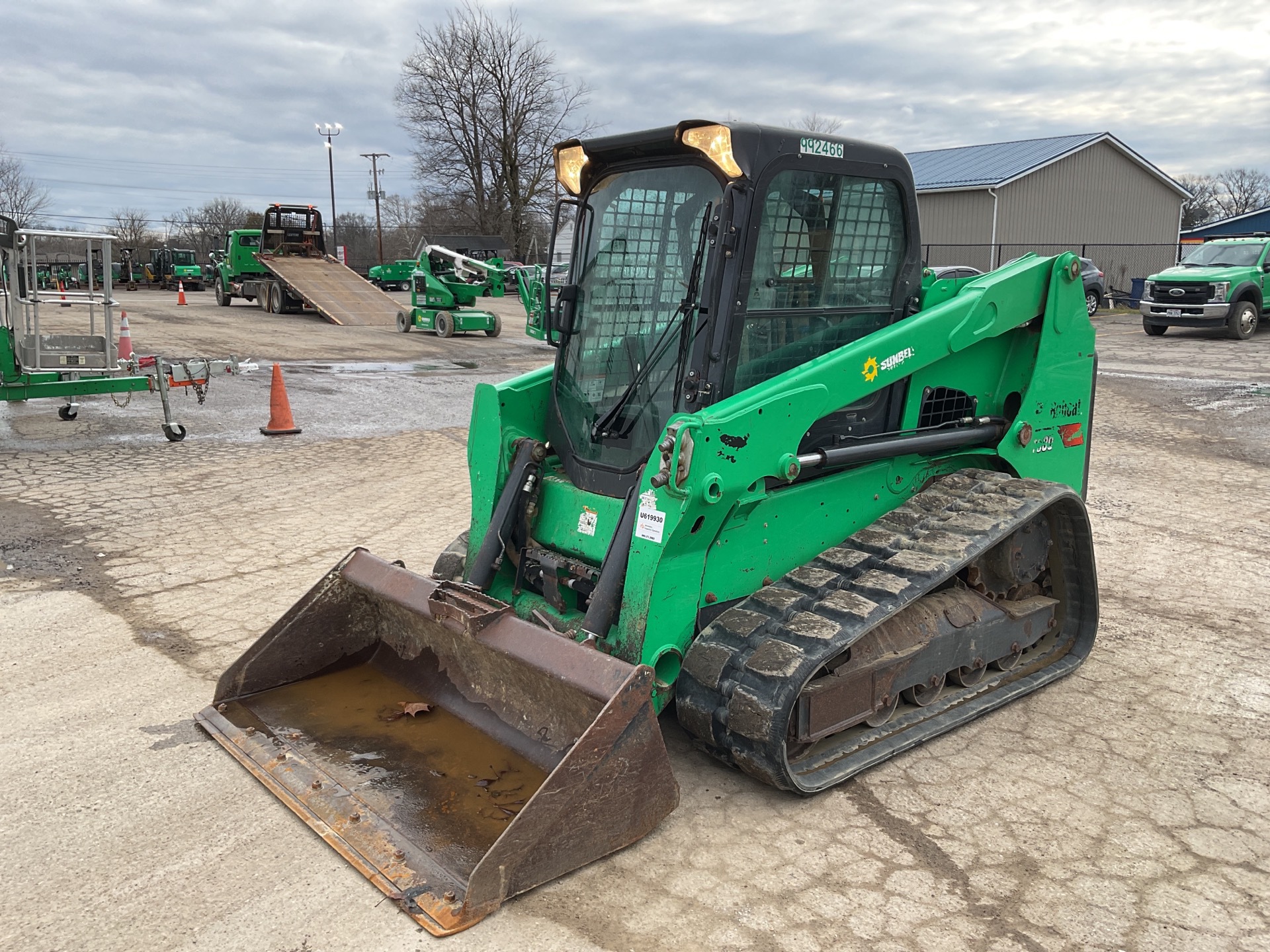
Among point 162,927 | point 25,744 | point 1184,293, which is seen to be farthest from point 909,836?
point 1184,293

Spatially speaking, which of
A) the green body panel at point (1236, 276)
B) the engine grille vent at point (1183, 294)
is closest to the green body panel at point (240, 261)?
the engine grille vent at point (1183, 294)

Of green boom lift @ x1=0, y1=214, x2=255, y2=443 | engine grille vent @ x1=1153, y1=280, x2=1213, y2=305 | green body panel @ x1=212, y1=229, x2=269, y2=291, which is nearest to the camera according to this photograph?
green boom lift @ x1=0, y1=214, x2=255, y2=443

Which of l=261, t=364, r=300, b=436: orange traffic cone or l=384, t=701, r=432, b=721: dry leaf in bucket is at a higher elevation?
l=261, t=364, r=300, b=436: orange traffic cone

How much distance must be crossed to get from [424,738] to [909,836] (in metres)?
1.89

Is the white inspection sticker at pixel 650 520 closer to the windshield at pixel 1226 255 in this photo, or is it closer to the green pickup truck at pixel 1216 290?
the green pickup truck at pixel 1216 290

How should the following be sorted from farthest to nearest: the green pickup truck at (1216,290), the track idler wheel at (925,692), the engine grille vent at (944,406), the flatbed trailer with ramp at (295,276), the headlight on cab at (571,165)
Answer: the flatbed trailer with ramp at (295,276) < the green pickup truck at (1216,290) < the engine grille vent at (944,406) < the headlight on cab at (571,165) < the track idler wheel at (925,692)

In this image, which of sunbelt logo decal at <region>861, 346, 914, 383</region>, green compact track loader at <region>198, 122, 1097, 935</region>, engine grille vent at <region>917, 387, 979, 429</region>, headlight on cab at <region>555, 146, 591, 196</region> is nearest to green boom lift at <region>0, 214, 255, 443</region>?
headlight on cab at <region>555, 146, 591, 196</region>

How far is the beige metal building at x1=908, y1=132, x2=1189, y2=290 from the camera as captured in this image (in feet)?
113

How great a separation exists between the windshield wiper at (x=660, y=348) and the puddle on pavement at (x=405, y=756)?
139 cm

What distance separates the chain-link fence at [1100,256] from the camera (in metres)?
Result: 33.9

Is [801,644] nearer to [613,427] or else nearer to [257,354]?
[613,427]

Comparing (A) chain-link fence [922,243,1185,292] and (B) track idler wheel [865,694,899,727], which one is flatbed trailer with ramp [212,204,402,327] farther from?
(B) track idler wheel [865,694,899,727]

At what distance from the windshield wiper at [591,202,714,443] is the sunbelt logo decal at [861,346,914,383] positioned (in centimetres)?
76

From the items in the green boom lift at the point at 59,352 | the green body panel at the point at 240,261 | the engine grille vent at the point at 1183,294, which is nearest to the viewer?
the green boom lift at the point at 59,352
